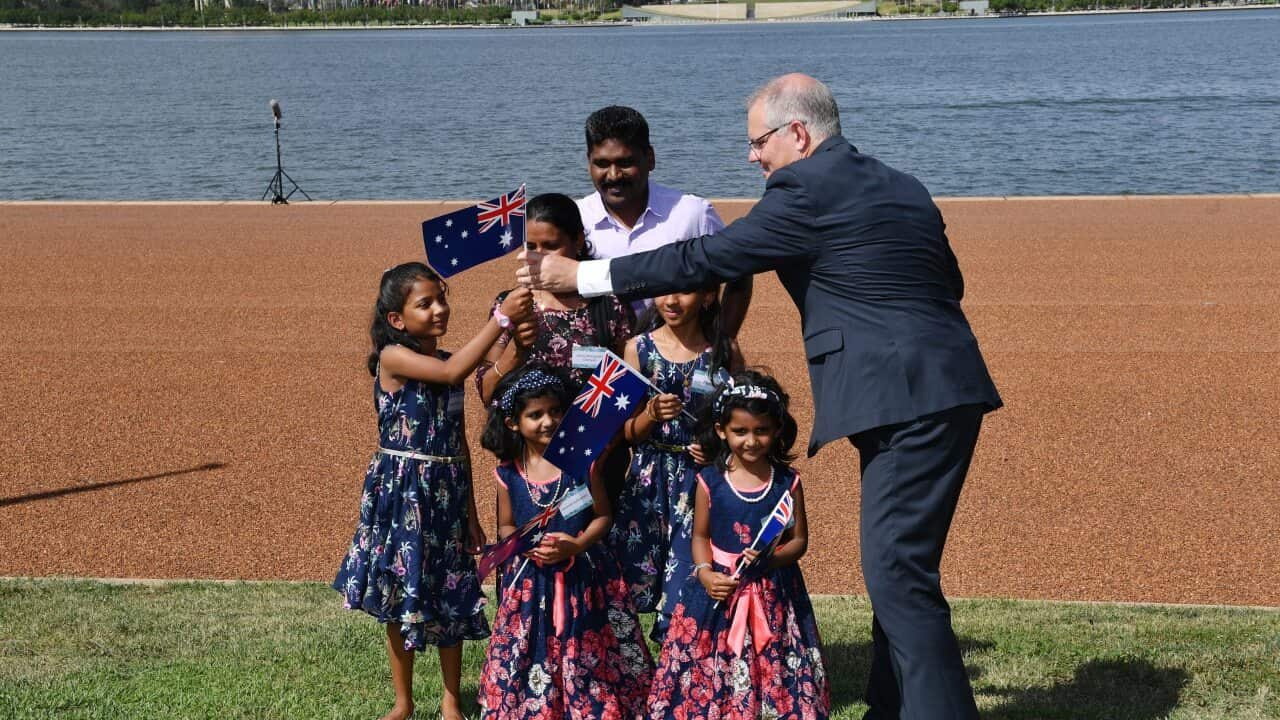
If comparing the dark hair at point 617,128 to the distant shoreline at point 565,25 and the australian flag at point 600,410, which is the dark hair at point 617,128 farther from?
the distant shoreline at point 565,25

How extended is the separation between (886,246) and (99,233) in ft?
56.6

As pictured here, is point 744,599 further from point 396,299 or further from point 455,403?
point 396,299

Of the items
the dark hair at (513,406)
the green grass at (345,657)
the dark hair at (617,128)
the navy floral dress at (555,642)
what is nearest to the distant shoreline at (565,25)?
the green grass at (345,657)

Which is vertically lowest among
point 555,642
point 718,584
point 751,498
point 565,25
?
point 555,642

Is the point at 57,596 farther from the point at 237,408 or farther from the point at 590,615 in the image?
the point at 237,408

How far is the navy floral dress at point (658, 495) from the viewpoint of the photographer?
5.29 meters

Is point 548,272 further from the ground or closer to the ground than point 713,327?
further from the ground

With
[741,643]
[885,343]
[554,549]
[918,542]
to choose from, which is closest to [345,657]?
[554,549]

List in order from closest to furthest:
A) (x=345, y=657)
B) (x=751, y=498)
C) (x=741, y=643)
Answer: (x=741, y=643), (x=751, y=498), (x=345, y=657)

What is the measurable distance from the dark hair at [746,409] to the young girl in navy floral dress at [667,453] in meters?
0.11

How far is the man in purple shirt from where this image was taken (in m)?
5.33

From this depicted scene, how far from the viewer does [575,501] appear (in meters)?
5.02

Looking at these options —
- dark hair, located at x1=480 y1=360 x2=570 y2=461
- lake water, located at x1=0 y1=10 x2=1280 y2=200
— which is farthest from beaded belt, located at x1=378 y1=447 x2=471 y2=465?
lake water, located at x1=0 y1=10 x2=1280 y2=200

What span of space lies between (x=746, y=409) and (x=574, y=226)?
0.90m
